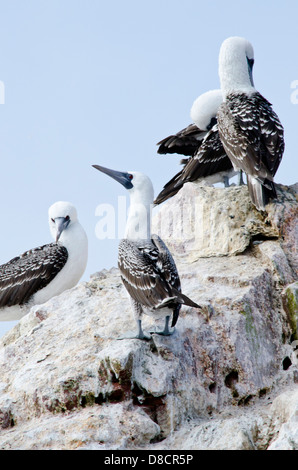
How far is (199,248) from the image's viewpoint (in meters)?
9.84

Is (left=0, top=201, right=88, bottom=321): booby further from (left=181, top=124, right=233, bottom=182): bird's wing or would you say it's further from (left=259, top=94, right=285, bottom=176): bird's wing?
(left=259, top=94, right=285, bottom=176): bird's wing

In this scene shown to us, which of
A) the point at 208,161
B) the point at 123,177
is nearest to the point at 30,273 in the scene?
the point at 123,177

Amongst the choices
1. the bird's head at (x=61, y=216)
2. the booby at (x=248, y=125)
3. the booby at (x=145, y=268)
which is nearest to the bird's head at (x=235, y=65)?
the booby at (x=248, y=125)

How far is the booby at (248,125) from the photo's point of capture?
9.97m

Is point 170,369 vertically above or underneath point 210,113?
underneath

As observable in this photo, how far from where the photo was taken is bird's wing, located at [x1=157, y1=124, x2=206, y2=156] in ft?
42.9

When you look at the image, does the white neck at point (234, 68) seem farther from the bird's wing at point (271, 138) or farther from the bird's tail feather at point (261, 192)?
the bird's tail feather at point (261, 192)

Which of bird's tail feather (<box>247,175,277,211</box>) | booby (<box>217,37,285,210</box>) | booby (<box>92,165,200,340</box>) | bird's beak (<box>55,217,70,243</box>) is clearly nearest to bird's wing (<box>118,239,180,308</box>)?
booby (<box>92,165,200,340</box>)

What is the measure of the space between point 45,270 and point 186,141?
3868 mm

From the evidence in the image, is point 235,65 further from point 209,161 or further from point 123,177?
point 123,177

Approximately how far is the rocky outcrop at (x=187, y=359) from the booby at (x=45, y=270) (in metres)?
1.22

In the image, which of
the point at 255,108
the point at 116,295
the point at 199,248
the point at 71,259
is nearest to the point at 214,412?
the point at 116,295
